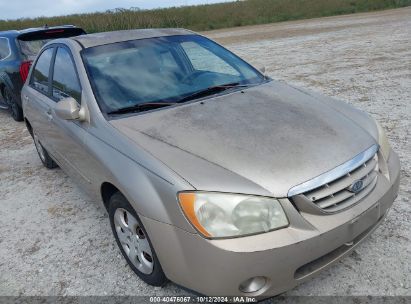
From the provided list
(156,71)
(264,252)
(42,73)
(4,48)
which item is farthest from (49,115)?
(4,48)

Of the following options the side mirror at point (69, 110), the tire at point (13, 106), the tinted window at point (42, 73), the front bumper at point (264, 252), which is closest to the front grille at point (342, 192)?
the front bumper at point (264, 252)

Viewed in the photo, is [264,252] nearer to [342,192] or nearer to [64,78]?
[342,192]

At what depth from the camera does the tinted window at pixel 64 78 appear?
3.11 meters

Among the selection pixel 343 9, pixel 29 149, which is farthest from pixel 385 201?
pixel 343 9

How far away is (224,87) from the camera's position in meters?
3.13

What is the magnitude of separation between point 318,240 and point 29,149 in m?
4.87

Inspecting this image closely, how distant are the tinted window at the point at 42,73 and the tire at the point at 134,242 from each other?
192 centimetres

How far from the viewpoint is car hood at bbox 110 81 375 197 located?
79.7 inches

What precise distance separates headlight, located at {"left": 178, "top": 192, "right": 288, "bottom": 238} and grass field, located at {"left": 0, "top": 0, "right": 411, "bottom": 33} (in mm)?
26199

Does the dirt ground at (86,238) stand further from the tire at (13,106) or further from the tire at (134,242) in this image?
the tire at (13,106)

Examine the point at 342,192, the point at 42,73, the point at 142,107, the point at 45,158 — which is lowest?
the point at 45,158

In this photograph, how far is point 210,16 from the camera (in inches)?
1278

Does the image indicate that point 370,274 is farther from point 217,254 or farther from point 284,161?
point 217,254

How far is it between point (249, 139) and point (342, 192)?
0.62 metres
